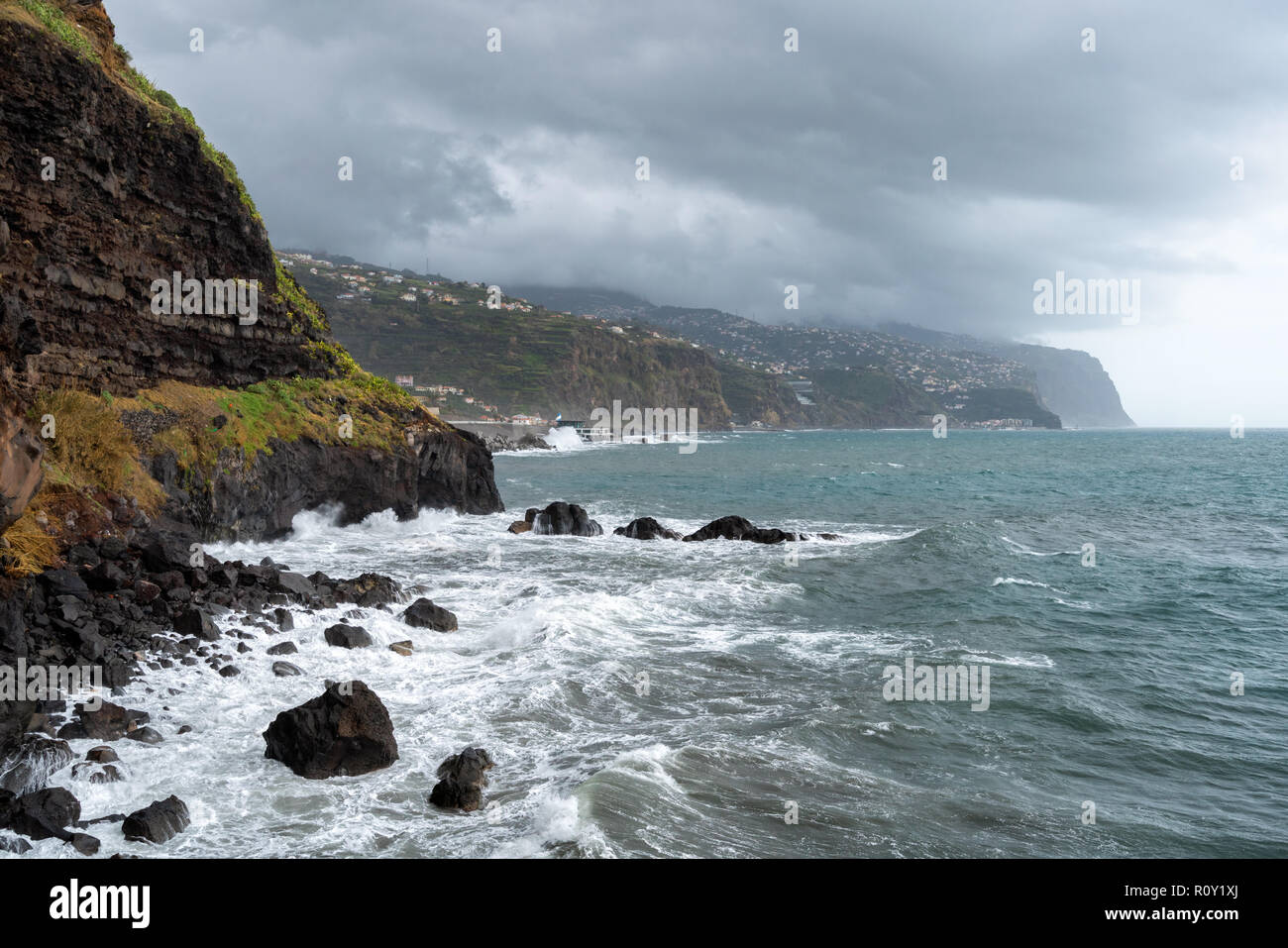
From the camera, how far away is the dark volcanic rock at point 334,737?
32.4ft

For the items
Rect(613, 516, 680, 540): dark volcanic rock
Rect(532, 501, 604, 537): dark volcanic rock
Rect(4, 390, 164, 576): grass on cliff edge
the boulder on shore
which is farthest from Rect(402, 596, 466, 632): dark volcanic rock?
Rect(613, 516, 680, 540): dark volcanic rock

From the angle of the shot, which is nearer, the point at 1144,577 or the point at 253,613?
the point at 253,613

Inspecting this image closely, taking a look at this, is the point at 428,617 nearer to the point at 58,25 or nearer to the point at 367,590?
the point at 367,590

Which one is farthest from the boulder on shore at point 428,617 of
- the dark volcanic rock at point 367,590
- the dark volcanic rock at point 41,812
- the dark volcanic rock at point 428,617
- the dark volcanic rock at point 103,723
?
the dark volcanic rock at point 41,812

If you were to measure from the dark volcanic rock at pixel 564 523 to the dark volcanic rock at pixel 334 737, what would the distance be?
21786 millimetres

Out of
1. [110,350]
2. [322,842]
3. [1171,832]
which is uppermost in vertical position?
[110,350]

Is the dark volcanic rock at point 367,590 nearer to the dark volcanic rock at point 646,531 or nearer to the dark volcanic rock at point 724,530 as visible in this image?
the dark volcanic rock at point 646,531

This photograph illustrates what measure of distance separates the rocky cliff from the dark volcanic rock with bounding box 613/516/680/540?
29.6 ft
